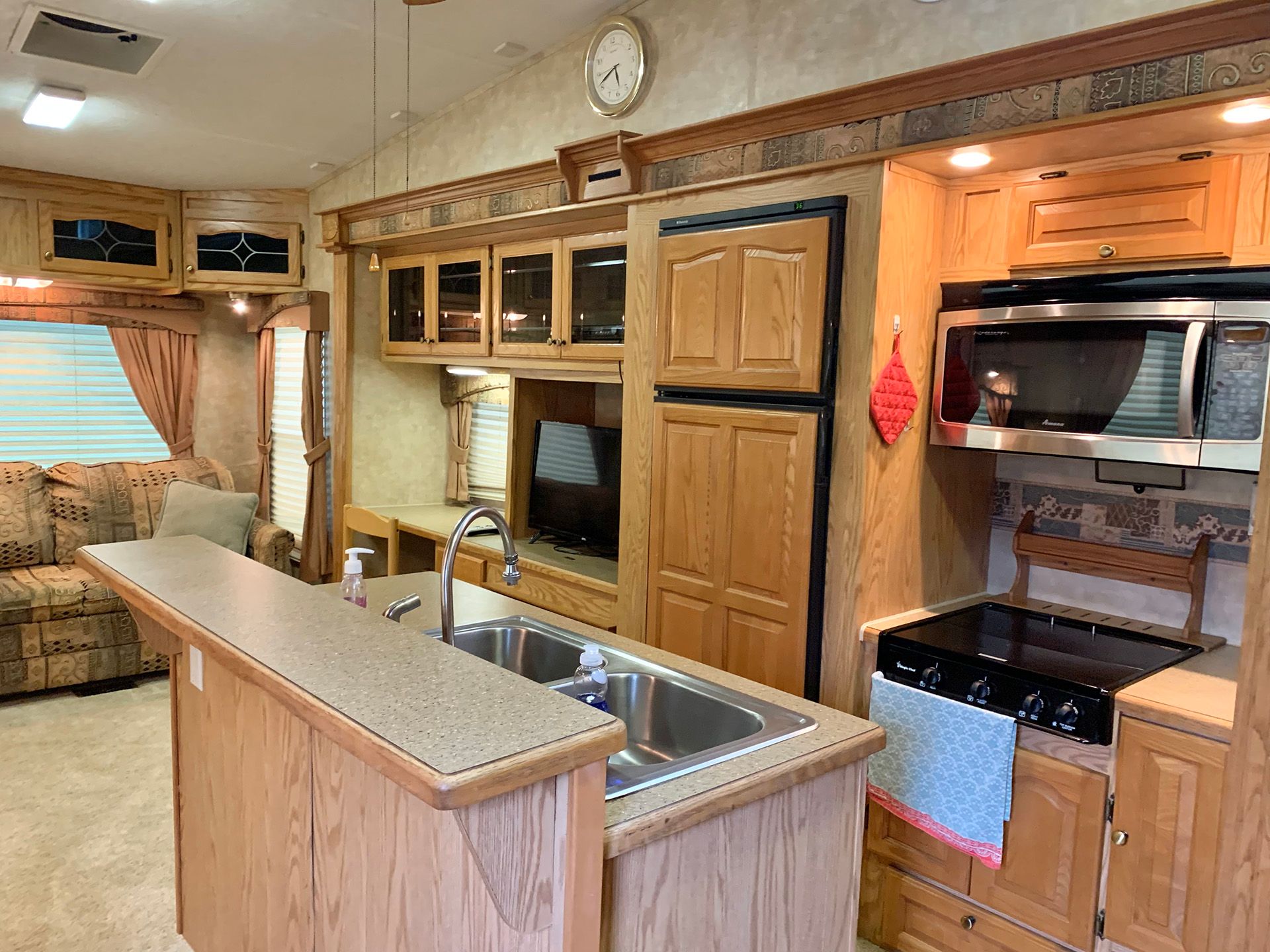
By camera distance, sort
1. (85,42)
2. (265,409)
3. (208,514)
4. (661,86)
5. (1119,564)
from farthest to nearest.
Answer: (265,409) → (208,514) → (85,42) → (661,86) → (1119,564)

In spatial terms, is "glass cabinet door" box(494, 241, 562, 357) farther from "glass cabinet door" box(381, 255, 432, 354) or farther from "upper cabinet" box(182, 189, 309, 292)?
"upper cabinet" box(182, 189, 309, 292)

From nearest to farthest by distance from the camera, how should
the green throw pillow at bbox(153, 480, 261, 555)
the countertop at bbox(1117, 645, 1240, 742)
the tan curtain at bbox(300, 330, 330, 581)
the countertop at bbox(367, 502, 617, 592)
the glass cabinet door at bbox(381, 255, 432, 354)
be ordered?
the countertop at bbox(1117, 645, 1240, 742), the countertop at bbox(367, 502, 617, 592), the glass cabinet door at bbox(381, 255, 432, 354), the green throw pillow at bbox(153, 480, 261, 555), the tan curtain at bbox(300, 330, 330, 581)

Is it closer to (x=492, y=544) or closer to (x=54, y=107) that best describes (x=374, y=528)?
(x=492, y=544)

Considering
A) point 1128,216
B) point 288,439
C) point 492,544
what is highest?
point 1128,216

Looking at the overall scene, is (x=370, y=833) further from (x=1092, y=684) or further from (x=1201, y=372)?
(x=1201, y=372)

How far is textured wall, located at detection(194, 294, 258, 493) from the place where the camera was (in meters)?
6.01

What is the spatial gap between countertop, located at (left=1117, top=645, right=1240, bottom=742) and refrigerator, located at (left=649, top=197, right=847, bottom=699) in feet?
2.76

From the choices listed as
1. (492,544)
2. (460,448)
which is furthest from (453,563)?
(460,448)

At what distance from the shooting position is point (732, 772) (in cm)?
152

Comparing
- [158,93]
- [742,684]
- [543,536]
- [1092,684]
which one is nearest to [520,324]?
[543,536]

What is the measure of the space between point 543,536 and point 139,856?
1993 millimetres

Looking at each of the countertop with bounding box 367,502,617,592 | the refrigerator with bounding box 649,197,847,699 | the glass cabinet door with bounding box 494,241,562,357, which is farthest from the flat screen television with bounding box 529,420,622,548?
Result: the refrigerator with bounding box 649,197,847,699

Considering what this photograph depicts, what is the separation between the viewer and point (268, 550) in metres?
4.91

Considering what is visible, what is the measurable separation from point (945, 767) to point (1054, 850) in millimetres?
302
